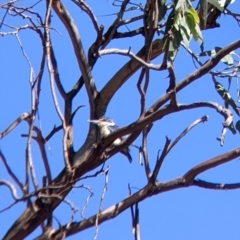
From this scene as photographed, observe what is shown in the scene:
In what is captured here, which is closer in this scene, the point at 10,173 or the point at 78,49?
the point at 10,173

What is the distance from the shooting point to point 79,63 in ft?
7.63

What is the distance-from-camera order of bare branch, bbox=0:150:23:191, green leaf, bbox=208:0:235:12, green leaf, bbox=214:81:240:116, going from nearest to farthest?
bare branch, bbox=0:150:23:191
green leaf, bbox=208:0:235:12
green leaf, bbox=214:81:240:116

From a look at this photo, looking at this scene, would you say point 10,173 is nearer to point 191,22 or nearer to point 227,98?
point 191,22

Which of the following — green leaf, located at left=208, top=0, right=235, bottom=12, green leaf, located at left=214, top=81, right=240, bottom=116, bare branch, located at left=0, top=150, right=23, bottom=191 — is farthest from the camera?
green leaf, located at left=214, top=81, right=240, bottom=116

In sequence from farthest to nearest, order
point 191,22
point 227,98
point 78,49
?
1. point 227,98
2. point 78,49
3. point 191,22

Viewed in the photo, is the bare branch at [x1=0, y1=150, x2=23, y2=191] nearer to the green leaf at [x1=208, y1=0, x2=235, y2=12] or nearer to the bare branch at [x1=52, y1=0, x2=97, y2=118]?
the bare branch at [x1=52, y1=0, x2=97, y2=118]

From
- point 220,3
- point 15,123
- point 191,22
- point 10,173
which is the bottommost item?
point 10,173

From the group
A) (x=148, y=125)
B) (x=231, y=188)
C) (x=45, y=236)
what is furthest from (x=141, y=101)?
(x=45, y=236)

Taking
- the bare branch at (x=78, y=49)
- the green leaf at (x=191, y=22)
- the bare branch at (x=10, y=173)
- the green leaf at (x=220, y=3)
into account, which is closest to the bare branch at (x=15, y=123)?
the bare branch at (x=10, y=173)

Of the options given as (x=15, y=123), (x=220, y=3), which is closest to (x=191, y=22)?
(x=220, y=3)

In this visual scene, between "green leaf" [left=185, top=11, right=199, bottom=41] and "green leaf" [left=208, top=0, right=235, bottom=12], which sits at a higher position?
"green leaf" [left=208, top=0, right=235, bottom=12]

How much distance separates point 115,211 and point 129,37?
2.91 ft

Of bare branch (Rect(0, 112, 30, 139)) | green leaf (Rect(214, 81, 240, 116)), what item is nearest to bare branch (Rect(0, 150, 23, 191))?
bare branch (Rect(0, 112, 30, 139))

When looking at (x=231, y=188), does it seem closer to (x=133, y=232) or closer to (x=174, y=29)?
(x=133, y=232)
